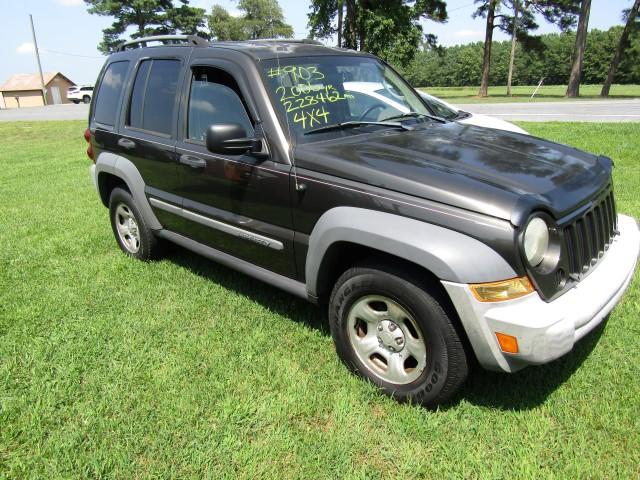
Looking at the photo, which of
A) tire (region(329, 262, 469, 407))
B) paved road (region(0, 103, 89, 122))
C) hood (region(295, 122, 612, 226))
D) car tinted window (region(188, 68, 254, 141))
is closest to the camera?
hood (region(295, 122, 612, 226))

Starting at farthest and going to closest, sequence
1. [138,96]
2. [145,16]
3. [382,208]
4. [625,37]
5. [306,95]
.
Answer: [145,16] → [625,37] → [138,96] → [306,95] → [382,208]

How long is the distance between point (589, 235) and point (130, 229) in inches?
158

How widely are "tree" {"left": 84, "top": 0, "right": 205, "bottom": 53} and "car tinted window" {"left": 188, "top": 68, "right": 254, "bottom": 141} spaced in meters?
43.5

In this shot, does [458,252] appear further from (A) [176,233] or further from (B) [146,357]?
(A) [176,233]

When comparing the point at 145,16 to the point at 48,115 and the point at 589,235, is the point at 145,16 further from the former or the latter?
the point at 589,235

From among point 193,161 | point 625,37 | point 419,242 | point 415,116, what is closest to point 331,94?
point 415,116

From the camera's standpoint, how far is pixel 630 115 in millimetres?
13742

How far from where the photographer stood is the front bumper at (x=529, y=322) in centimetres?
215

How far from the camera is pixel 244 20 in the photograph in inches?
2697

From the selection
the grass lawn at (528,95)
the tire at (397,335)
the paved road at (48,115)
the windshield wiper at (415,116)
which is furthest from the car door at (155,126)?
the grass lawn at (528,95)

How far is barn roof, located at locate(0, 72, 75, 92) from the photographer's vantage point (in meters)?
61.8

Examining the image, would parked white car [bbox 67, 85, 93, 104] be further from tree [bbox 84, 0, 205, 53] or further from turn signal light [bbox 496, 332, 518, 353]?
turn signal light [bbox 496, 332, 518, 353]

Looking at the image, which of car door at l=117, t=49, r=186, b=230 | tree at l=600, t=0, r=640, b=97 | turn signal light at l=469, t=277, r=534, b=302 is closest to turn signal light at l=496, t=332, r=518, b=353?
turn signal light at l=469, t=277, r=534, b=302

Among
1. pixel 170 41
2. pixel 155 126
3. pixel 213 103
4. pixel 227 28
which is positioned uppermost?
pixel 227 28
